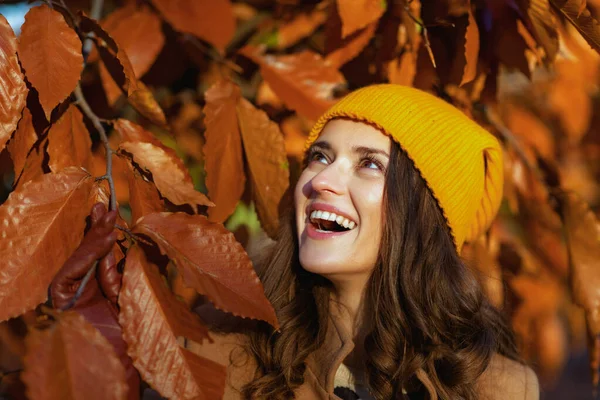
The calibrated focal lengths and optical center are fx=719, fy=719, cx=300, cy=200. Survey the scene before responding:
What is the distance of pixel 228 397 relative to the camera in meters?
1.43

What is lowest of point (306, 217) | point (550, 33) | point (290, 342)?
point (290, 342)

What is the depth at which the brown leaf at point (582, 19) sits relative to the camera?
1116 millimetres

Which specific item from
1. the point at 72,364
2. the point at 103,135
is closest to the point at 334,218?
the point at 103,135

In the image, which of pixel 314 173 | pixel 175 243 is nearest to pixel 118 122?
pixel 175 243

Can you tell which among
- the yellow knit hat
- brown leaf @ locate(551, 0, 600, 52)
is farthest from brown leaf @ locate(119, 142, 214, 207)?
brown leaf @ locate(551, 0, 600, 52)

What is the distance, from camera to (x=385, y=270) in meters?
1.43

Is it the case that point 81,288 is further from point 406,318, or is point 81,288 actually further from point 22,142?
point 406,318

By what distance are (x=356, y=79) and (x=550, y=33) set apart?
49 centimetres

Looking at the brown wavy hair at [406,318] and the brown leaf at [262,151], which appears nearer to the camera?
the brown leaf at [262,151]

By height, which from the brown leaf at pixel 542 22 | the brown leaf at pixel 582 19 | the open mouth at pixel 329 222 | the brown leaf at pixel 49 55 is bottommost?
the open mouth at pixel 329 222

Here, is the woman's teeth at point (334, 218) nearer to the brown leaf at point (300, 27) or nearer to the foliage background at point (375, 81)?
the foliage background at point (375, 81)

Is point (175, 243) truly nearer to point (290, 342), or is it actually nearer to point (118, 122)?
point (118, 122)

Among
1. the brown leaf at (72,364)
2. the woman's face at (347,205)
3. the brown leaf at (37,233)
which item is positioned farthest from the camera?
the woman's face at (347,205)

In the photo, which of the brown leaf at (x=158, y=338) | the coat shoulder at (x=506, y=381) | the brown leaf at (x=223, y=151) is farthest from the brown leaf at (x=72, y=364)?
the coat shoulder at (x=506, y=381)
